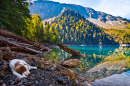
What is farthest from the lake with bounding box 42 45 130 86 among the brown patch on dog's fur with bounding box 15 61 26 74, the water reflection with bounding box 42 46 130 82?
the brown patch on dog's fur with bounding box 15 61 26 74

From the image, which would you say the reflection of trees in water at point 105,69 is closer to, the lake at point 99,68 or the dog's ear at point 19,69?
the lake at point 99,68

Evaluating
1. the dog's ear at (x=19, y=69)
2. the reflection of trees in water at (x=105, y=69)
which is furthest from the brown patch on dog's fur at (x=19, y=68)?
the reflection of trees in water at (x=105, y=69)

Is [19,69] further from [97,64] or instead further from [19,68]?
[97,64]

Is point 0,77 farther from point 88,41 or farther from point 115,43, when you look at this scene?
point 115,43

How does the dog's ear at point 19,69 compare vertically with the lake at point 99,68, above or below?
above

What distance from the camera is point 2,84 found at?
8.10ft

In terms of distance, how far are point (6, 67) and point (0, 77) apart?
0.59m

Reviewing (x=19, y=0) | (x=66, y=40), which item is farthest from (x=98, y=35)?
(x=19, y=0)

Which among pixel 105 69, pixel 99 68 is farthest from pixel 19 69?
pixel 105 69

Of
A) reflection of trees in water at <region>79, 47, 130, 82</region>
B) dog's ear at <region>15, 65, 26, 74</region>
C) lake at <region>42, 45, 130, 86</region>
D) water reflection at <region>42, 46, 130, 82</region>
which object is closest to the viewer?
dog's ear at <region>15, 65, 26, 74</region>

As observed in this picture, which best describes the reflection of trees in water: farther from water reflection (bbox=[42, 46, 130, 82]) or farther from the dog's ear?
the dog's ear

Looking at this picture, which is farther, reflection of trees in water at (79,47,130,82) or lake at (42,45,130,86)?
reflection of trees in water at (79,47,130,82)

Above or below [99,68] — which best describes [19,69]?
above

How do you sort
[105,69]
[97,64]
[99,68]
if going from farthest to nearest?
[97,64]
[99,68]
[105,69]
